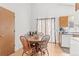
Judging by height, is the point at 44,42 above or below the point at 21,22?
below

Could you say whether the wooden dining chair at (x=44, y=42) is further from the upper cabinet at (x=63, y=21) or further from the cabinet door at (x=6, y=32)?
the upper cabinet at (x=63, y=21)

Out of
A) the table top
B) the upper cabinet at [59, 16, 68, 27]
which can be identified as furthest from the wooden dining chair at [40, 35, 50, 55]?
the upper cabinet at [59, 16, 68, 27]

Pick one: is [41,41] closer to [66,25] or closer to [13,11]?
[13,11]

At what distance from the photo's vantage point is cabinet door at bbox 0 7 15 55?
380 centimetres

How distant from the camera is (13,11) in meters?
4.20

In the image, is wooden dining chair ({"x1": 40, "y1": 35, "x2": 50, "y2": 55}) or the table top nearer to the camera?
wooden dining chair ({"x1": 40, "y1": 35, "x2": 50, "y2": 55})

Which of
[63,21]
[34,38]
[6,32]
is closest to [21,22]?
[6,32]

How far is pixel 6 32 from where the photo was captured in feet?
13.4

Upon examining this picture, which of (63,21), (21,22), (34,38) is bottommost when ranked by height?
(34,38)

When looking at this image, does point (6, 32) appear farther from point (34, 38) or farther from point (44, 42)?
point (44, 42)

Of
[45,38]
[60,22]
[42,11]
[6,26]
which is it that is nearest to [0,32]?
[6,26]

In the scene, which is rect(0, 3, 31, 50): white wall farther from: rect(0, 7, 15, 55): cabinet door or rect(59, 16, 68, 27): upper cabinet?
rect(59, 16, 68, 27): upper cabinet

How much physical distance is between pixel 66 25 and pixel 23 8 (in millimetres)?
2711

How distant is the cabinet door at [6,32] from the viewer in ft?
12.5
